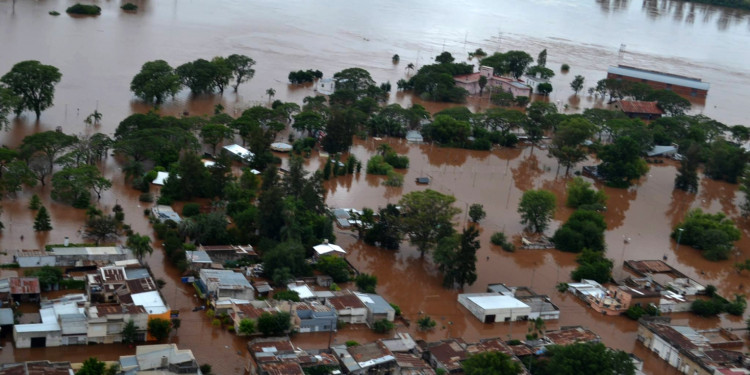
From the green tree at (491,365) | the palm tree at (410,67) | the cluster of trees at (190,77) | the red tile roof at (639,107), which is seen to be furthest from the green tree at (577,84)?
the green tree at (491,365)

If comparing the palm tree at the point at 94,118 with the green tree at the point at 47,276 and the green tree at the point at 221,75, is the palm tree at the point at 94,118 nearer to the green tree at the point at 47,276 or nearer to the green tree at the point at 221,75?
the green tree at the point at 221,75

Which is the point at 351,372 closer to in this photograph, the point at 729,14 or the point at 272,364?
the point at 272,364

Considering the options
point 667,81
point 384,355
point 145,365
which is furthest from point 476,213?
point 667,81

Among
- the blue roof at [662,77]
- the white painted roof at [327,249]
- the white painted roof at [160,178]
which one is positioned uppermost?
the blue roof at [662,77]

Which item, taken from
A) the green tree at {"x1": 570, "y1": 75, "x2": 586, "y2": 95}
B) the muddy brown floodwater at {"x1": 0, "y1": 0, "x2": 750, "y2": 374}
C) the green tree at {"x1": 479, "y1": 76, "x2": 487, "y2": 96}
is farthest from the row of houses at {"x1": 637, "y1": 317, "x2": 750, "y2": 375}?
the green tree at {"x1": 570, "y1": 75, "x2": 586, "y2": 95}

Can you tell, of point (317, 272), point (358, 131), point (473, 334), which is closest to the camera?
point (473, 334)

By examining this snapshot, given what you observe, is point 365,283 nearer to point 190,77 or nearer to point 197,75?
point 197,75

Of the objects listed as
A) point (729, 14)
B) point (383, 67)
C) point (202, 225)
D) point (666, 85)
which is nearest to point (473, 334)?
point (202, 225)

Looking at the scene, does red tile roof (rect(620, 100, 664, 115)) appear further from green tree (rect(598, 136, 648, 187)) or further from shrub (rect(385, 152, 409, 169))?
shrub (rect(385, 152, 409, 169))
